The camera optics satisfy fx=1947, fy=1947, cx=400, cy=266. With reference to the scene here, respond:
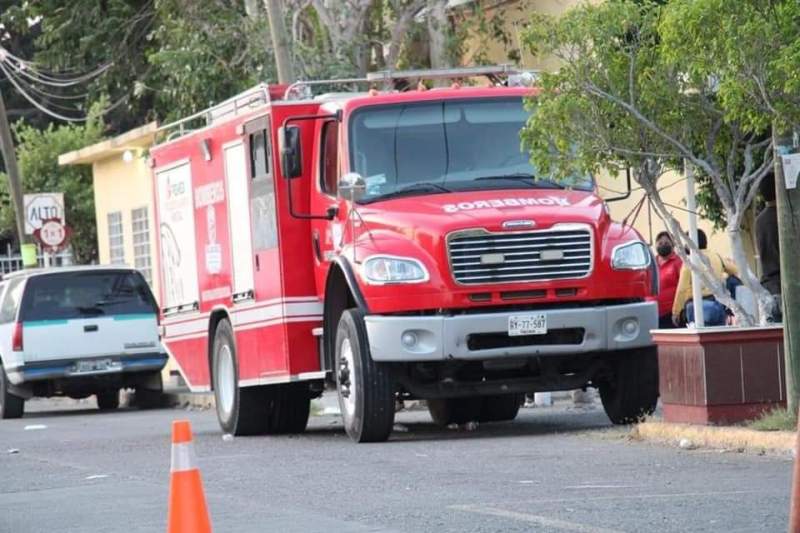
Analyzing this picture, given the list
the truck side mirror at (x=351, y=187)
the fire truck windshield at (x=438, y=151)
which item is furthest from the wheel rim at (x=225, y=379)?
the truck side mirror at (x=351, y=187)

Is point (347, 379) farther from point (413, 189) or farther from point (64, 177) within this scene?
point (64, 177)

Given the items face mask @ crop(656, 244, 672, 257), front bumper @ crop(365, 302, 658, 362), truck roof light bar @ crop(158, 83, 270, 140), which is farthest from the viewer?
face mask @ crop(656, 244, 672, 257)

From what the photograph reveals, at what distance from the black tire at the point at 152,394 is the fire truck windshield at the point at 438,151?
11.5 meters

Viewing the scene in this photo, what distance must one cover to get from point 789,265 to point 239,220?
19.6 ft

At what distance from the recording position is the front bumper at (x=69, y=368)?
85.0ft

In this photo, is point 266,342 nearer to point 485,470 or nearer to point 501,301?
point 501,301

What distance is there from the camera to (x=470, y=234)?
49.4ft

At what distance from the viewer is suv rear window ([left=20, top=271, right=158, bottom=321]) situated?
86.3 ft

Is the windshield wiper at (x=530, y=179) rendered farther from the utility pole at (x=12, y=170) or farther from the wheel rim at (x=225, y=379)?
the utility pole at (x=12, y=170)

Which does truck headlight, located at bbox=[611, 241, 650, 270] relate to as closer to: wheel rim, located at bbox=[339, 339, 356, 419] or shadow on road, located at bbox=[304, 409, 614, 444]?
shadow on road, located at bbox=[304, 409, 614, 444]

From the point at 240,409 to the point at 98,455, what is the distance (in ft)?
6.51

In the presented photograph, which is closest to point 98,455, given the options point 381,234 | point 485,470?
point 381,234

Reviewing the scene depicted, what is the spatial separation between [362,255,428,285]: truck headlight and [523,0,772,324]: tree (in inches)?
52.5

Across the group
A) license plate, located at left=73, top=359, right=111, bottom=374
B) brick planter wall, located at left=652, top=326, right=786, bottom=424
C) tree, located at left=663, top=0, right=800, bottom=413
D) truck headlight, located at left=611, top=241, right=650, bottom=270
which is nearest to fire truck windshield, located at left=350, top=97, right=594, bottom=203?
truck headlight, located at left=611, top=241, right=650, bottom=270
